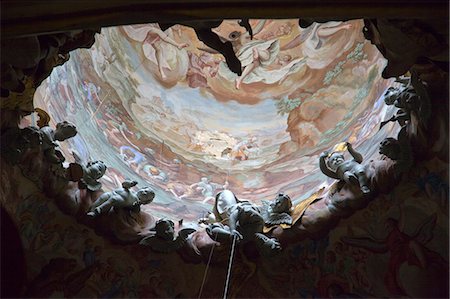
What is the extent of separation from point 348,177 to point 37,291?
392 cm

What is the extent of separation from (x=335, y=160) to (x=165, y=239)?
2294 millimetres

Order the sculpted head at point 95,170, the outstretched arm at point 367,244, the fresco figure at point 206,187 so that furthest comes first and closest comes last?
the fresco figure at point 206,187
the sculpted head at point 95,170
the outstretched arm at point 367,244

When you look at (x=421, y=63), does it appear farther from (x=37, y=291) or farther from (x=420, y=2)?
(x=37, y=291)

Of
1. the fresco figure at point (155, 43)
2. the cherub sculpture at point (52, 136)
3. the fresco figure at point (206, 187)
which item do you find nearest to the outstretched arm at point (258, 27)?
the fresco figure at point (155, 43)

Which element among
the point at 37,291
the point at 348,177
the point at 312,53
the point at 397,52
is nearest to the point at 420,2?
the point at 397,52

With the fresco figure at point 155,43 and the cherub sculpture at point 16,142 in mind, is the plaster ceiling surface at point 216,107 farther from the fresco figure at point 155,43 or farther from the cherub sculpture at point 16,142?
the cherub sculpture at point 16,142

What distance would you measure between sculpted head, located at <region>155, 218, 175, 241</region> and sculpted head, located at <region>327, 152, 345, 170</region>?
2.09 metres

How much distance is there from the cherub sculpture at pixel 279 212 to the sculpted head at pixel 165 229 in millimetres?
1174

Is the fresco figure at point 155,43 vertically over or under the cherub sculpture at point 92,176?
over

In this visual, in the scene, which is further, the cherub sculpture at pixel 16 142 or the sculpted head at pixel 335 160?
the sculpted head at pixel 335 160

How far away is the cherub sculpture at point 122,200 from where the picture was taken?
25.2ft

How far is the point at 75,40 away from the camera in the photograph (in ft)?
19.0

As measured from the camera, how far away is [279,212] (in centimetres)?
796

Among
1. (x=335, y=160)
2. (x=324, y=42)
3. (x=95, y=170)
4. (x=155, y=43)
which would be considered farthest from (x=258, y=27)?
(x=95, y=170)
